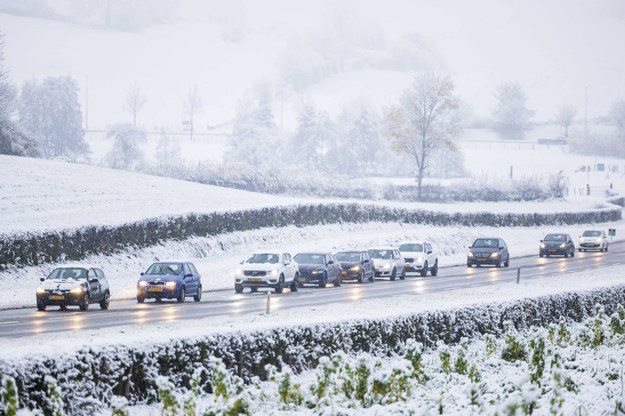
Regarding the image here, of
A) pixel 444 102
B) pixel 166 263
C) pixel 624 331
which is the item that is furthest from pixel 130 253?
pixel 444 102

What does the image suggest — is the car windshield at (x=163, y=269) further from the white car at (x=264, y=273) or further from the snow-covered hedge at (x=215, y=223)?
the snow-covered hedge at (x=215, y=223)

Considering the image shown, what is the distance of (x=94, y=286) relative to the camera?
37.3 metres

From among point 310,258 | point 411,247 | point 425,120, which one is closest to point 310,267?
point 310,258

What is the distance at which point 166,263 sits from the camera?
40969mm

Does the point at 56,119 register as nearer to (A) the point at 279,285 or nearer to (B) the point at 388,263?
(B) the point at 388,263

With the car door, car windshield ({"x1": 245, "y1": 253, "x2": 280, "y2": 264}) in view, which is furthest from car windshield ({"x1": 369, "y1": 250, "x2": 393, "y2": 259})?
the car door

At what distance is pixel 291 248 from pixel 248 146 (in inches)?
3333

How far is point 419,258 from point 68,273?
2540 centimetres

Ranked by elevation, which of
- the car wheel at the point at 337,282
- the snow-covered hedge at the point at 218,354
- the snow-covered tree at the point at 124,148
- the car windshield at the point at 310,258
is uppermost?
the snow-covered tree at the point at 124,148

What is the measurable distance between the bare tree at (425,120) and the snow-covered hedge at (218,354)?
9570 centimetres

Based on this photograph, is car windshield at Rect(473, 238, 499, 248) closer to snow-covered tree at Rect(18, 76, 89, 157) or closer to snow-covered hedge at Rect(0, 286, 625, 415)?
snow-covered hedge at Rect(0, 286, 625, 415)

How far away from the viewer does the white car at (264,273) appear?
45.0 meters

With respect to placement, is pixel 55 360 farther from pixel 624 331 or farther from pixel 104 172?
pixel 104 172

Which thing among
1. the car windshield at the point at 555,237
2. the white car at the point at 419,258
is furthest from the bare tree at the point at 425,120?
the white car at the point at 419,258
